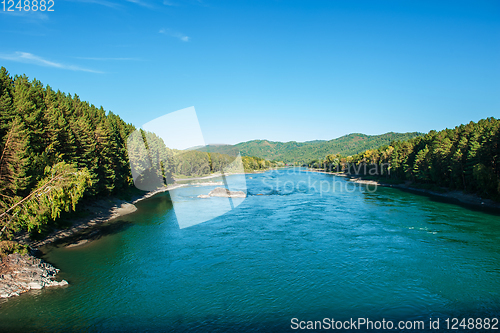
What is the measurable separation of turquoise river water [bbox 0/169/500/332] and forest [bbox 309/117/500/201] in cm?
1608

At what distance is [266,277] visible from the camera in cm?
2052

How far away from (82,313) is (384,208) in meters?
45.1

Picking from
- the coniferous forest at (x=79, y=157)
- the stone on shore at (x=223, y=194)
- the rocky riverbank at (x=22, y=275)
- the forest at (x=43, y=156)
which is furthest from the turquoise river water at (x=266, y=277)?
the stone on shore at (x=223, y=194)

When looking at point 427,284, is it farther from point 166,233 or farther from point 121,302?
point 166,233

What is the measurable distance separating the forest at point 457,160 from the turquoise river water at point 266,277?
16080 mm

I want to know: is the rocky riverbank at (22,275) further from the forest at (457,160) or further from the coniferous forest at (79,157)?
the forest at (457,160)

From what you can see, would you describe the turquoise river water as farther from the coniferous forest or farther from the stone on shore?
the stone on shore

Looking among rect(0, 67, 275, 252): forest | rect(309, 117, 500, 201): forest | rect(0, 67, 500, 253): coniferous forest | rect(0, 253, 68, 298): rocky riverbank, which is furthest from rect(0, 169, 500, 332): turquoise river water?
rect(309, 117, 500, 201): forest

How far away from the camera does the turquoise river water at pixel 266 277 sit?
1555cm

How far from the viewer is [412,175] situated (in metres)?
77.7

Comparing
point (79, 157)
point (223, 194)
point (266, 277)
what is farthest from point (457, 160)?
point (79, 157)

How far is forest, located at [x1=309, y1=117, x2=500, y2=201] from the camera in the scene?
46375mm

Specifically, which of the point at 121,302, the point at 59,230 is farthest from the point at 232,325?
the point at 59,230

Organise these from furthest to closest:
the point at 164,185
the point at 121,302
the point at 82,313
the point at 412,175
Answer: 1. the point at 164,185
2. the point at 412,175
3. the point at 121,302
4. the point at 82,313
